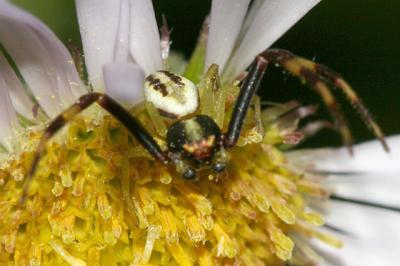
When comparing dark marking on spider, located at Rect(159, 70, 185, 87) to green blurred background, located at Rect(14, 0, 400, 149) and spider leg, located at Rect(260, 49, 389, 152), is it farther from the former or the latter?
green blurred background, located at Rect(14, 0, 400, 149)

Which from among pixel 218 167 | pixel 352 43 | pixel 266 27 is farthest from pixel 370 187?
pixel 218 167

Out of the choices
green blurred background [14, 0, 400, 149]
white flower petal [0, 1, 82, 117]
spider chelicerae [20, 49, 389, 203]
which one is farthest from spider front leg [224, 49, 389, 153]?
green blurred background [14, 0, 400, 149]

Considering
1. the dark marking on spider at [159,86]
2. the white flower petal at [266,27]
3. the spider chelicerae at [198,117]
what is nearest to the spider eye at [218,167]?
the spider chelicerae at [198,117]

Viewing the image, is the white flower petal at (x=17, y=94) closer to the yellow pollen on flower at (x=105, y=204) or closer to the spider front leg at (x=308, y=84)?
the yellow pollen on flower at (x=105, y=204)

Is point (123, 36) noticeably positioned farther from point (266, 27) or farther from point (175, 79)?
point (266, 27)

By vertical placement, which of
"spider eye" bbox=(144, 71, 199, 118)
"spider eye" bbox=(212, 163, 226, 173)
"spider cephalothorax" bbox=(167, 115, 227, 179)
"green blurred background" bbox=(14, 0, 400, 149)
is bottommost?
"green blurred background" bbox=(14, 0, 400, 149)
